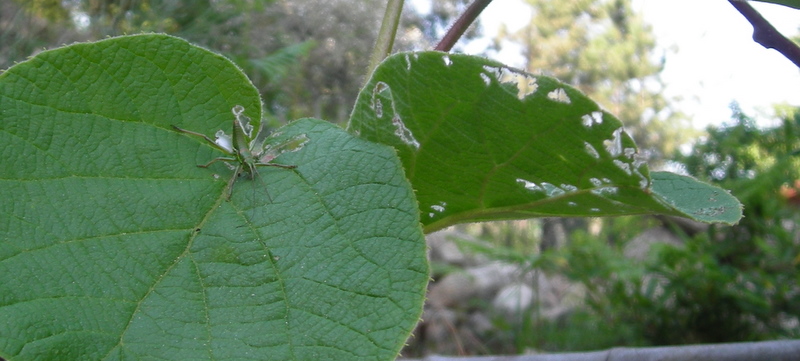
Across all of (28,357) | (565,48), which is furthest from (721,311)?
(565,48)

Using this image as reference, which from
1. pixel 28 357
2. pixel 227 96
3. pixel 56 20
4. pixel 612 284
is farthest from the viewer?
pixel 56 20

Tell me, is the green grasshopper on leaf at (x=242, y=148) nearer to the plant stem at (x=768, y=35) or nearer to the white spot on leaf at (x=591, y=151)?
the white spot on leaf at (x=591, y=151)

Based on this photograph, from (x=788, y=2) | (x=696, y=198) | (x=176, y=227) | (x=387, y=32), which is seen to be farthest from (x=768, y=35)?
(x=176, y=227)

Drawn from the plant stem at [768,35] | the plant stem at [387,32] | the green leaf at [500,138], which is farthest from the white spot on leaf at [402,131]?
the plant stem at [768,35]

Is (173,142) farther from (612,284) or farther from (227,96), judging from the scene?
(612,284)

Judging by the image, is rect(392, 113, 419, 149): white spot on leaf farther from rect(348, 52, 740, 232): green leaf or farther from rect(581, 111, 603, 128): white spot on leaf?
rect(581, 111, 603, 128): white spot on leaf

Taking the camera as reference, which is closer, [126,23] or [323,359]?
[323,359]

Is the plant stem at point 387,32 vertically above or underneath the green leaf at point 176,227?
above
